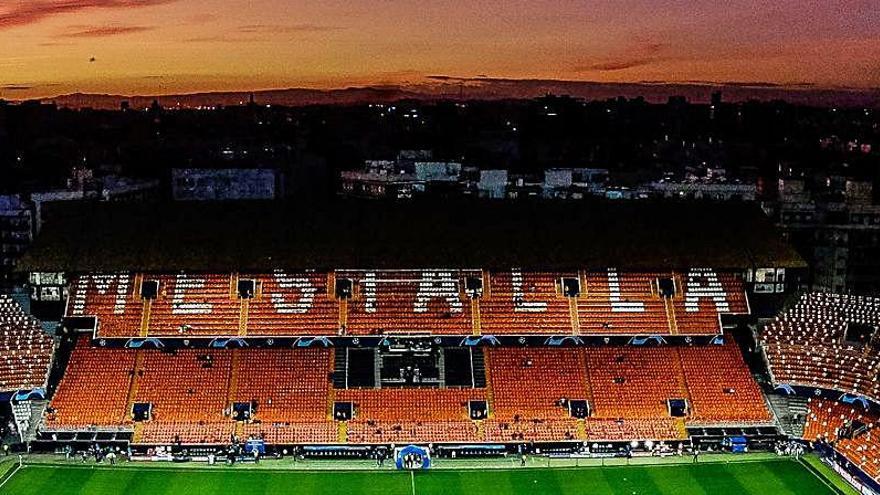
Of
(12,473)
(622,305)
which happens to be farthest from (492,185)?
(12,473)

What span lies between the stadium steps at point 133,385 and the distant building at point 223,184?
30.9 meters

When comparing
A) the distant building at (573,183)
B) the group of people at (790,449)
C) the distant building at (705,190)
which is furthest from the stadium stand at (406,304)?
the distant building at (573,183)

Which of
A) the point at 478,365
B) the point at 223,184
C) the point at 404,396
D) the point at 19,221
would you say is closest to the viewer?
the point at 404,396

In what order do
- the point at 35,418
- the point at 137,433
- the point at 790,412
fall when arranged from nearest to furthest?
the point at 137,433, the point at 35,418, the point at 790,412

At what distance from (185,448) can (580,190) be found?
39350 mm

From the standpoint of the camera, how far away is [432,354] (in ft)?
158

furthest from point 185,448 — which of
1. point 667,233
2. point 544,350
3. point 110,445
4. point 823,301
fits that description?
point 823,301

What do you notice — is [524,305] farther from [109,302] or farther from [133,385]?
[109,302]

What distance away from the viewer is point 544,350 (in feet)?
160

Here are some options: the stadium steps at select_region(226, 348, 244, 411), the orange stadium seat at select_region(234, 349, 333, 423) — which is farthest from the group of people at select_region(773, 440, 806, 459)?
the stadium steps at select_region(226, 348, 244, 411)

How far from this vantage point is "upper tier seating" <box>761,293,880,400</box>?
4522 cm

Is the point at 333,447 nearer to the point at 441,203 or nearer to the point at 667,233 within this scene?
the point at 441,203

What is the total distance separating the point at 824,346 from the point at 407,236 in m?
21.2

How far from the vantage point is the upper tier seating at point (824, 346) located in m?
45.2
